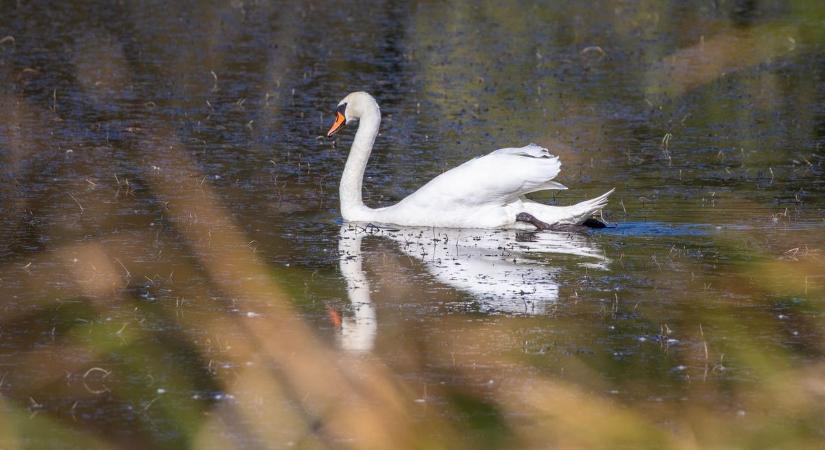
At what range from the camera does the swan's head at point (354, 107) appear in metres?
11.4

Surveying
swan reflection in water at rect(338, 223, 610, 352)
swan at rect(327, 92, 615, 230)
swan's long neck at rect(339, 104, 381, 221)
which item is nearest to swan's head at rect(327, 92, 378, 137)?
swan's long neck at rect(339, 104, 381, 221)

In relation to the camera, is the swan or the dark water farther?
the swan

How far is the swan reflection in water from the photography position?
8.05 meters

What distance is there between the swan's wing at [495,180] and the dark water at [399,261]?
277 millimetres

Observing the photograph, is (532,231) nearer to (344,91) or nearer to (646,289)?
(646,289)

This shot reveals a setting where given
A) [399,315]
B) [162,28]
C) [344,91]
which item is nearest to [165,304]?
[399,315]

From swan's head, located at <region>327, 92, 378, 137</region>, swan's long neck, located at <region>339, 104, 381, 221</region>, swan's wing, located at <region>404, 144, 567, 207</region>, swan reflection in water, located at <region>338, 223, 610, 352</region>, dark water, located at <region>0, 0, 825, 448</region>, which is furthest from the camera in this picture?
swan's head, located at <region>327, 92, 378, 137</region>

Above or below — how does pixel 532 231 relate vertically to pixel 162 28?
below

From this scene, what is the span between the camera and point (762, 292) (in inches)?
333

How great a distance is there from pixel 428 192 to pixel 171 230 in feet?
5.92

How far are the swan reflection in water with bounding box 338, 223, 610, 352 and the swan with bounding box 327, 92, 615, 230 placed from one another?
80 mm

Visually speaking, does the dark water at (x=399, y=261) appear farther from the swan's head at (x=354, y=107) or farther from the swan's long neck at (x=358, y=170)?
the swan's head at (x=354, y=107)

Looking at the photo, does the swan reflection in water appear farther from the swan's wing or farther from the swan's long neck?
the swan's wing

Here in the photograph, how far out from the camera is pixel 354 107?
11.5 m
